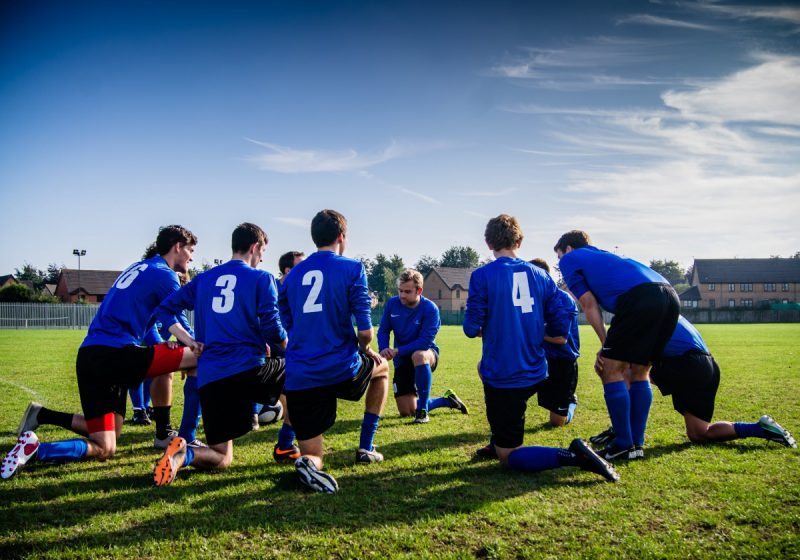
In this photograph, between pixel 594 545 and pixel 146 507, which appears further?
pixel 146 507

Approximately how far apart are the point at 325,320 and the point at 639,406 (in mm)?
3198

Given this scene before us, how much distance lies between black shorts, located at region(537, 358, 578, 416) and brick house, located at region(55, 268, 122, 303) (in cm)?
7282

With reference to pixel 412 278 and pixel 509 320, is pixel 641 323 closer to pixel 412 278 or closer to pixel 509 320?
pixel 509 320

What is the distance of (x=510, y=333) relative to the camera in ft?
15.7

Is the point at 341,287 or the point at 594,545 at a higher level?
the point at 341,287

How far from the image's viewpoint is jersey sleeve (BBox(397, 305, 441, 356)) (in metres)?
7.57

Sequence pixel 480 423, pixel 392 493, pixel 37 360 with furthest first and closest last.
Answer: pixel 37 360 < pixel 480 423 < pixel 392 493

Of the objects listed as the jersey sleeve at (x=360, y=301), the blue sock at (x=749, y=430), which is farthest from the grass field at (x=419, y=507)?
the jersey sleeve at (x=360, y=301)

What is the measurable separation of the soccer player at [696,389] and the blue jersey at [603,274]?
843 mm

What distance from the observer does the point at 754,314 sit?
65.9 m

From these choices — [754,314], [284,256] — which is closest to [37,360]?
[284,256]

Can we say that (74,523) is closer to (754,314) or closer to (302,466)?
(302,466)

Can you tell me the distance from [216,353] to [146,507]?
54.2 inches

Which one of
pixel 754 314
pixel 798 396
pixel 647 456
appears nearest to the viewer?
pixel 647 456
